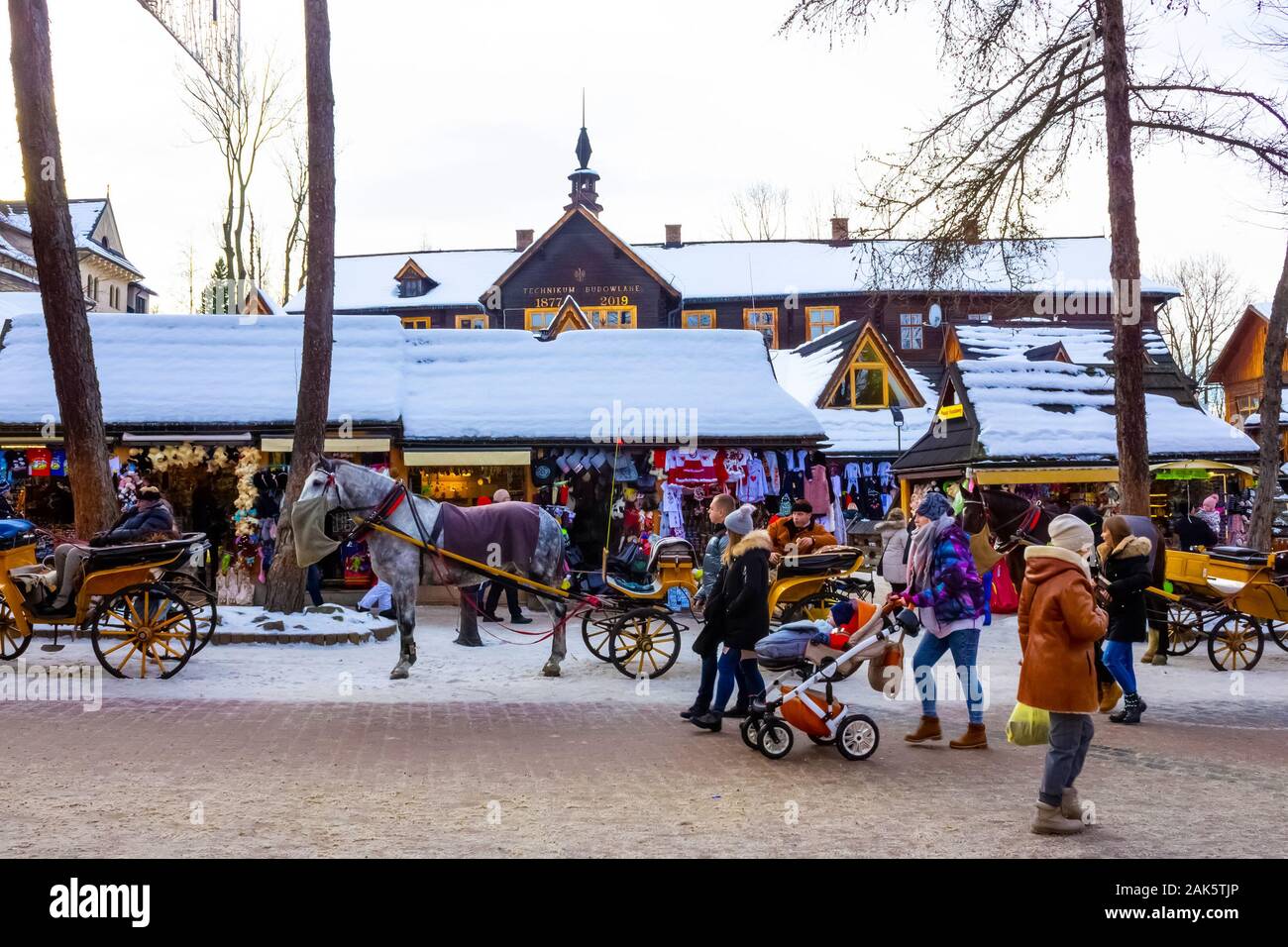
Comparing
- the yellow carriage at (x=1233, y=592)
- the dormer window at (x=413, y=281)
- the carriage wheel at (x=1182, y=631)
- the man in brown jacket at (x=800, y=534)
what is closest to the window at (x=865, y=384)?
the carriage wheel at (x=1182, y=631)

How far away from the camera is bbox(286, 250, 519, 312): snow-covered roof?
47531 mm

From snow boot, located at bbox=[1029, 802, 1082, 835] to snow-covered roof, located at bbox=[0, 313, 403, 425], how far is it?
50.6 feet

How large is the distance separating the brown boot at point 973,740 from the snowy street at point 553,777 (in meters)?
0.12

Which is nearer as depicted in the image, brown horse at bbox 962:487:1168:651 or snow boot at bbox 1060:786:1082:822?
snow boot at bbox 1060:786:1082:822

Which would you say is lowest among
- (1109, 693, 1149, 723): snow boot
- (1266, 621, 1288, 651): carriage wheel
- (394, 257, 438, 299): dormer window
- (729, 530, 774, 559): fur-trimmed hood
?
(1266, 621, 1288, 651): carriage wheel

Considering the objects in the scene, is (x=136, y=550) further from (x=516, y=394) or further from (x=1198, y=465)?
(x=1198, y=465)

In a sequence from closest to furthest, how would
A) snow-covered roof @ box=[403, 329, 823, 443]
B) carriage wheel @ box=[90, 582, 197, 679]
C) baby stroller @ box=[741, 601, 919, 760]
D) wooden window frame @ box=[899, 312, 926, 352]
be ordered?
baby stroller @ box=[741, 601, 919, 760] < carriage wheel @ box=[90, 582, 197, 679] < snow-covered roof @ box=[403, 329, 823, 443] < wooden window frame @ box=[899, 312, 926, 352]

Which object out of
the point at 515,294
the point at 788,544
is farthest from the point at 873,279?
the point at 515,294

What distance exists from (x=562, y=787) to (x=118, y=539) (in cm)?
A: 687

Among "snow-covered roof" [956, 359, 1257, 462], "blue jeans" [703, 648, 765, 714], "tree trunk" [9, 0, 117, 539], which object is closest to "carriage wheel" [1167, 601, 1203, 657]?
"snow-covered roof" [956, 359, 1257, 462]

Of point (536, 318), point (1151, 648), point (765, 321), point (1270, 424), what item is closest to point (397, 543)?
point (1151, 648)

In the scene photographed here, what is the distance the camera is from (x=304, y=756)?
784cm

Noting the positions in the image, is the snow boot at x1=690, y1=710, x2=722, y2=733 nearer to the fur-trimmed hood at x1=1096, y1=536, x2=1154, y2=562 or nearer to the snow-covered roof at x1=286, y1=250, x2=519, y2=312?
the fur-trimmed hood at x1=1096, y1=536, x2=1154, y2=562
